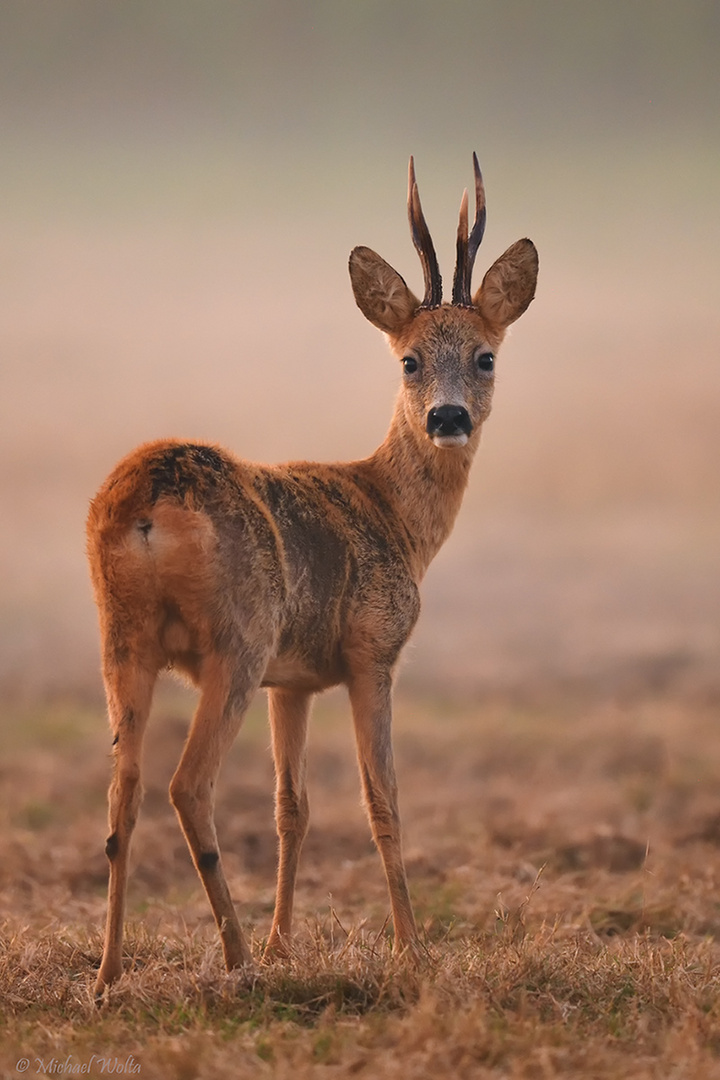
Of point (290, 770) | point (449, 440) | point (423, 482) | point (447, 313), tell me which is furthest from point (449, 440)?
point (290, 770)

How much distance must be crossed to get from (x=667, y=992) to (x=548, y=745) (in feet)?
45.1

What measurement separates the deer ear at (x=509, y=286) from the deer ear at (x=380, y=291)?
0.44 m

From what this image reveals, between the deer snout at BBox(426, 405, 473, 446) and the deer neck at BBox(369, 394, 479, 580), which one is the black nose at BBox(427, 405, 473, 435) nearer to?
the deer snout at BBox(426, 405, 473, 446)

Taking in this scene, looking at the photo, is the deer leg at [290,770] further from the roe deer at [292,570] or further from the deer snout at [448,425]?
the deer snout at [448,425]

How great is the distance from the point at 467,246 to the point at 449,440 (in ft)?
4.83

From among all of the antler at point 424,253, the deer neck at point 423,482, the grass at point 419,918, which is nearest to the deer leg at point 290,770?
the grass at point 419,918

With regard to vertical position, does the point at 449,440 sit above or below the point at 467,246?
below

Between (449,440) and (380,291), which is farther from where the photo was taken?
(380,291)

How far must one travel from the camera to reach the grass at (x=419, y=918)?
5691 millimetres

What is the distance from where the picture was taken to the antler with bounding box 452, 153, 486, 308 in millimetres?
8836

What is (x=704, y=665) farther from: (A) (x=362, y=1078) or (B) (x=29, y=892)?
(A) (x=362, y=1078)

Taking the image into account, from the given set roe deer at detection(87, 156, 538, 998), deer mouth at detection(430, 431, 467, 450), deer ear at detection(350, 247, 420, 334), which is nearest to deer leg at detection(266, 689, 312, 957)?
roe deer at detection(87, 156, 538, 998)

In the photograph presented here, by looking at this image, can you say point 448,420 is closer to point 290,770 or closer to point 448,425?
point 448,425

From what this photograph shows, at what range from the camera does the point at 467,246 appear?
887cm
